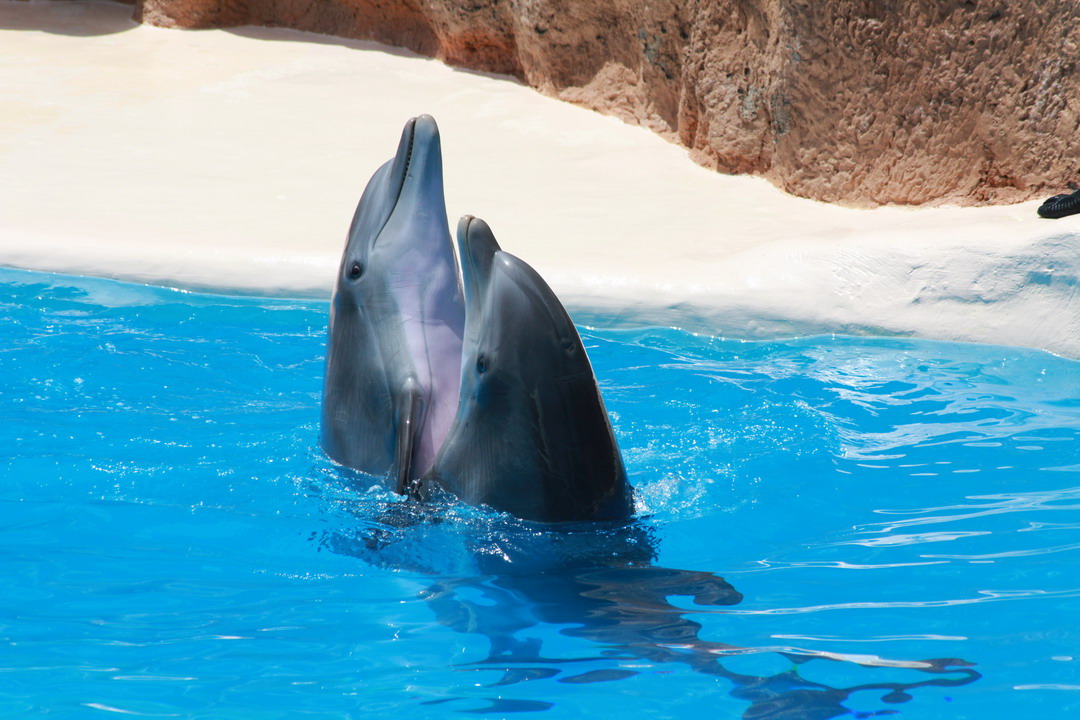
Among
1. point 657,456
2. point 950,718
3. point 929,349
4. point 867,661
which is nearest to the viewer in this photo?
point 950,718

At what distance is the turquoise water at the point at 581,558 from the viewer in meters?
2.76

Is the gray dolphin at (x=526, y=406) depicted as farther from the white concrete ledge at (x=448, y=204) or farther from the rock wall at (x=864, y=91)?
the rock wall at (x=864, y=91)

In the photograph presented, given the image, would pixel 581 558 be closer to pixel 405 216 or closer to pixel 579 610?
pixel 579 610

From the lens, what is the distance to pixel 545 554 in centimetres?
323

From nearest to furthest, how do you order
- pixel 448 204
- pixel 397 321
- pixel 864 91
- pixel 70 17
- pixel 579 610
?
pixel 579 610, pixel 397 321, pixel 448 204, pixel 864 91, pixel 70 17

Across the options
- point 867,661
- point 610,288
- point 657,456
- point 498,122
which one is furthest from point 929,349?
point 498,122

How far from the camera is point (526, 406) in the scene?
3.12 m

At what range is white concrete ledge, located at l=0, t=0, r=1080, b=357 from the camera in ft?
19.9

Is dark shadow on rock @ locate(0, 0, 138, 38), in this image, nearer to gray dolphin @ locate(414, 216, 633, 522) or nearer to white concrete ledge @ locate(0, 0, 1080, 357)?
white concrete ledge @ locate(0, 0, 1080, 357)

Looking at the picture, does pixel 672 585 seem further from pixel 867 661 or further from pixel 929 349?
pixel 929 349

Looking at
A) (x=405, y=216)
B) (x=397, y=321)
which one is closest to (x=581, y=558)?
(x=397, y=321)

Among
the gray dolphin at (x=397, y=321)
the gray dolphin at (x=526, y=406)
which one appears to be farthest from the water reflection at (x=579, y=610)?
the gray dolphin at (x=397, y=321)

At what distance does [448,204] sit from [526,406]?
16.6 feet

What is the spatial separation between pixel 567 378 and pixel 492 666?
0.80 meters
